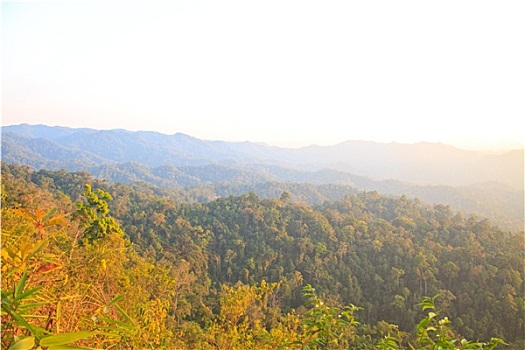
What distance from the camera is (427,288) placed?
73.6 feet

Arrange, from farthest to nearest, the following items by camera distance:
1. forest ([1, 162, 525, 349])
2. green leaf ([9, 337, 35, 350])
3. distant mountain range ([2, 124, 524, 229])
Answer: distant mountain range ([2, 124, 524, 229])
forest ([1, 162, 525, 349])
green leaf ([9, 337, 35, 350])

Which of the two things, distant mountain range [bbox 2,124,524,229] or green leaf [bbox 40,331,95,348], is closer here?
green leaf [bbox 40,331,95,348]

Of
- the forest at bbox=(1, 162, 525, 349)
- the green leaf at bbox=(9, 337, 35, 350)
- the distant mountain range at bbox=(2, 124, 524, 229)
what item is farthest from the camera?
the distant mountain range at bbox=(2, 124, 524, 229)

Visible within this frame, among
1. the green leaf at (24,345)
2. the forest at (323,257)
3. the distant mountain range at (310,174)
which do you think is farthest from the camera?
the distant mountain range at (310,174)

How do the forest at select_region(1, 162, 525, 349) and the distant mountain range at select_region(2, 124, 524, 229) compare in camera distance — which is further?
the distant mountain range at select_region(2, 124, 524, 229)

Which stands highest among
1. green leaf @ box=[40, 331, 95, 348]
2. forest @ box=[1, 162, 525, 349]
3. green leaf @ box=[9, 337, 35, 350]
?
green leaf @ box=[9, 337, 35, 350]

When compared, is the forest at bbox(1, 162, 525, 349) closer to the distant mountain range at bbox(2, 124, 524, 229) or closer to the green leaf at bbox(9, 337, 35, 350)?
the green leaf at bbox(9, 337, 35, 350)

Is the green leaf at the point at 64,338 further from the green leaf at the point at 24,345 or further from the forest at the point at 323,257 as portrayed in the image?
the forest at the point at 323,257

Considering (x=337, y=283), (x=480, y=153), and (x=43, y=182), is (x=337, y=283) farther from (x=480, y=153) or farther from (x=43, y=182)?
(x=480, y=153)

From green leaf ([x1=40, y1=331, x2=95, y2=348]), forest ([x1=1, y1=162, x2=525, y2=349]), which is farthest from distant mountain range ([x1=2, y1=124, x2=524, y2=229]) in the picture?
green leaf ([x1=40, y1=331, x2=95, y2=348])

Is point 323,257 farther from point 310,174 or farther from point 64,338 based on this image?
point 310,174

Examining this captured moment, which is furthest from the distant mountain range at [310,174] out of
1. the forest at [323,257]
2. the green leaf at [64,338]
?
the green leaf at [64,338]

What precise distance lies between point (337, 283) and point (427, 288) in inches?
239

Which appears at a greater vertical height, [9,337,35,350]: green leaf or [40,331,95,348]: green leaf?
[9,337,35,350]: green leaf
